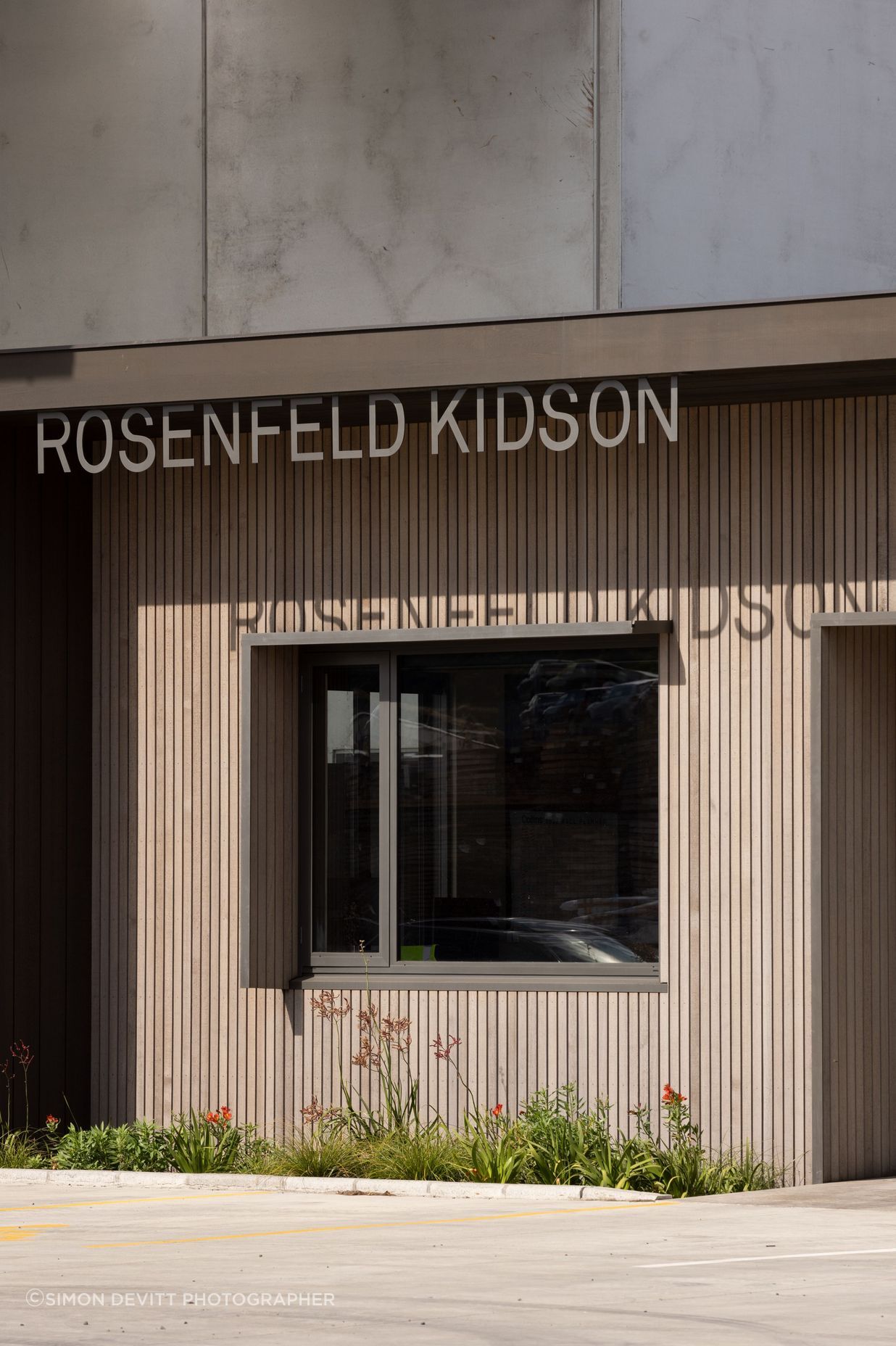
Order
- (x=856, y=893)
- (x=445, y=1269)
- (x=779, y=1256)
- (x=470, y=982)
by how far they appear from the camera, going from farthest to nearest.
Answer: (x=470, y=982) < (x=856, y=893) < (x=779, y=1256) < (x=445, y=1269)

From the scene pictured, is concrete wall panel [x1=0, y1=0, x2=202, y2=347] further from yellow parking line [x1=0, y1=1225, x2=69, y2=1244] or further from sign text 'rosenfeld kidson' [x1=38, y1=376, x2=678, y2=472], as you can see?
yellow parking line [x1=0, y1=1225, x2=69, y2=1244]

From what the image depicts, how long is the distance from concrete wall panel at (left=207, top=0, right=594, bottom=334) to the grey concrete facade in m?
0.01

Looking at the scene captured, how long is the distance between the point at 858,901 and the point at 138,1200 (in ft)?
13.6

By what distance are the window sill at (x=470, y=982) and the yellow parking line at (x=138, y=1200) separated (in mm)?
1551

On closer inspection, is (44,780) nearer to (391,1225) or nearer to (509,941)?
(509,941)

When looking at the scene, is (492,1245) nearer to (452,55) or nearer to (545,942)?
(545,942)

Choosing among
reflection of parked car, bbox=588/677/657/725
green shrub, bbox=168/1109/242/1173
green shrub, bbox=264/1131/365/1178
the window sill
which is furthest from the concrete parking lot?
reflection of parked car, bbox=588/677/657/725

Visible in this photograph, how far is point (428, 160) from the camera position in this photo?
10516mm

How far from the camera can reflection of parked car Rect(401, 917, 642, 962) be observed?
10586 millimetres

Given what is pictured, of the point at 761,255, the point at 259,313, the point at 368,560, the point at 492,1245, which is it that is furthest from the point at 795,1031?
the point at 259,313

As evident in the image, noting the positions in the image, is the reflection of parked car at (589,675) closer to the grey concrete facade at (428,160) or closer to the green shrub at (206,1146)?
the grey concrete facade at (428,160)

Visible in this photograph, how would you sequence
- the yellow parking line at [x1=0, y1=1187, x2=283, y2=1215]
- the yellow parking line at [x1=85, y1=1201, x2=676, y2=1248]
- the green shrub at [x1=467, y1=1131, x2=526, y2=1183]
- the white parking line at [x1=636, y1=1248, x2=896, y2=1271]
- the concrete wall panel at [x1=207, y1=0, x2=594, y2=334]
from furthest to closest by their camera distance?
1. the concrete wall panel at [x1=207, y1=0, x2=594, y2=334]
2. the green shrub at [x1=467, y1=1131, x2=526, y2=1183]
3. the yellow parking line at [x1=0, y1=1187, x2=283, y2=1215]
4. the yellow parking line at [x1=85, y1=1201, x2=676, y2=1248]
5. the white parking line at [x1=636, y1=1248, x2=896, y2=1271]

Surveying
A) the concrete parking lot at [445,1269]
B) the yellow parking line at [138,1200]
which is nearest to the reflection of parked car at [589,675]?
the concrete parking lot at [445,1269]

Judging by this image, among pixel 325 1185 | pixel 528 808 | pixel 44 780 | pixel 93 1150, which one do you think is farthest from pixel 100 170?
pixel 325 1185
